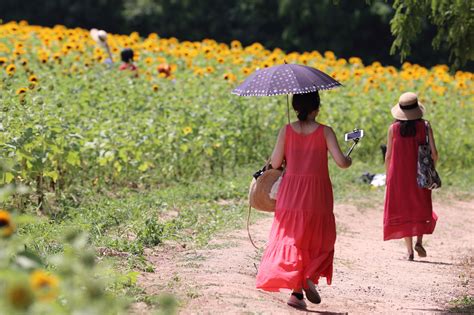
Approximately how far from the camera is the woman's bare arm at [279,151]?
620 centimetres

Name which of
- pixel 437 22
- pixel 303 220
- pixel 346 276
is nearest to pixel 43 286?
pixel 303 220

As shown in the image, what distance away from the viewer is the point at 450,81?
50.4 feet

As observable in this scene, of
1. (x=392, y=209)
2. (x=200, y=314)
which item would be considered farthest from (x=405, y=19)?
(x=200, y=314)

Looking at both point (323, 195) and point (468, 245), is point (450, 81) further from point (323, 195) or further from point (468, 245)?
point (323, 195)

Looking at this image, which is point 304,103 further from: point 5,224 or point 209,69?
point 209,69

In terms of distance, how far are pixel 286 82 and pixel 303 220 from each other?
0.81 m

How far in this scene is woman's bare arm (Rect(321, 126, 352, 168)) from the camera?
603 centimetres

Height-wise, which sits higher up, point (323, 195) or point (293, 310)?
point (323, 195)

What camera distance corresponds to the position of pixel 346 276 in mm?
7543

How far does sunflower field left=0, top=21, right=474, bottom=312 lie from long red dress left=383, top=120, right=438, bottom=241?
678mm

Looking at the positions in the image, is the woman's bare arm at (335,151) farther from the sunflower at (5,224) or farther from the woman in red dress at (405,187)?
the sunflower at (5,224)

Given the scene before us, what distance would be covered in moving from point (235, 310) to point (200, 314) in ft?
0.78

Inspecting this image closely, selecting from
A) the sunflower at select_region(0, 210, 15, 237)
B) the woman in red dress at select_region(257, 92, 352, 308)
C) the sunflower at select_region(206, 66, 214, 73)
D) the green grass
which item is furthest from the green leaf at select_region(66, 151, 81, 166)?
the sunflower at select_region(0, 210, 15, 237)

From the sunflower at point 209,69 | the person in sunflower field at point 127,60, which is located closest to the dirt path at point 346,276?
the sunflower at point 209,69
